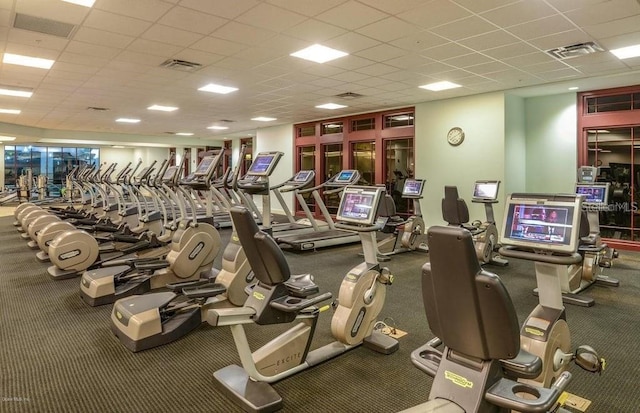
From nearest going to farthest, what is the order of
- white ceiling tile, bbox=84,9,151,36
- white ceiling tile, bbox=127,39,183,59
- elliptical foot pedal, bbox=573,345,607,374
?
elliptical foot pedal, bbox=573,345,607,374, white ceiling tile, bbox=84,9,151,36, white ceiling tile, bbox=127,39,183,59

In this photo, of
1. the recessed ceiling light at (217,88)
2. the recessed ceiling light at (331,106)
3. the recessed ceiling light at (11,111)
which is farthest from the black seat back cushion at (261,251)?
the recessed ceiling light at (11,111)

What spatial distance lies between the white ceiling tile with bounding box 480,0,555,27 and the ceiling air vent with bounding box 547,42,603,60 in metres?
1.36

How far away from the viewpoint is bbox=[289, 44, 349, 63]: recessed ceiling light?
5273 mm

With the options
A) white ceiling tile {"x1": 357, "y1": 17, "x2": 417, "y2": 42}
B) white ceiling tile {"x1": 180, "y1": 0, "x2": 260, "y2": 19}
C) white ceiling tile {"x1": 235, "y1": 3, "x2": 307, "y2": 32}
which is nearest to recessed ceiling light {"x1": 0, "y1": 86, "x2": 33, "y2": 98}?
white ceiling tile {"x1": 180, "y1": 0, "x2": 260, "y2": 19}

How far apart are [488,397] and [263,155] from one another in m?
3.78

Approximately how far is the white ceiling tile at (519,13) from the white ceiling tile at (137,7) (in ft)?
10.7

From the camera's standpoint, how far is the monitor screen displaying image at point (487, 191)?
19.3 feet

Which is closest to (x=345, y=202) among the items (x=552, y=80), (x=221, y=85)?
(x=221, y=85)

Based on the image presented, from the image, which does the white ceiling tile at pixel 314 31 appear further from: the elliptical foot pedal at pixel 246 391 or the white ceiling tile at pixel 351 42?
Answer: the elliptical foot pedal at pixel 246 391

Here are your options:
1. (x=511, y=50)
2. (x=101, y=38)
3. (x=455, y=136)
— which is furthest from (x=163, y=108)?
(x=511, y=50)

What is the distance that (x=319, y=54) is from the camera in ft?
18.2

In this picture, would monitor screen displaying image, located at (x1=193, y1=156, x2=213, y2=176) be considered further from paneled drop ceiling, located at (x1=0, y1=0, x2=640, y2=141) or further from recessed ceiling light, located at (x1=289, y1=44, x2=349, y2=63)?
recessed ceiling light, located at (x1=289, y1=44, x2=349, y2=63)

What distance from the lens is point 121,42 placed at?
496 cm

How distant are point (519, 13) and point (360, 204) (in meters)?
2.79
